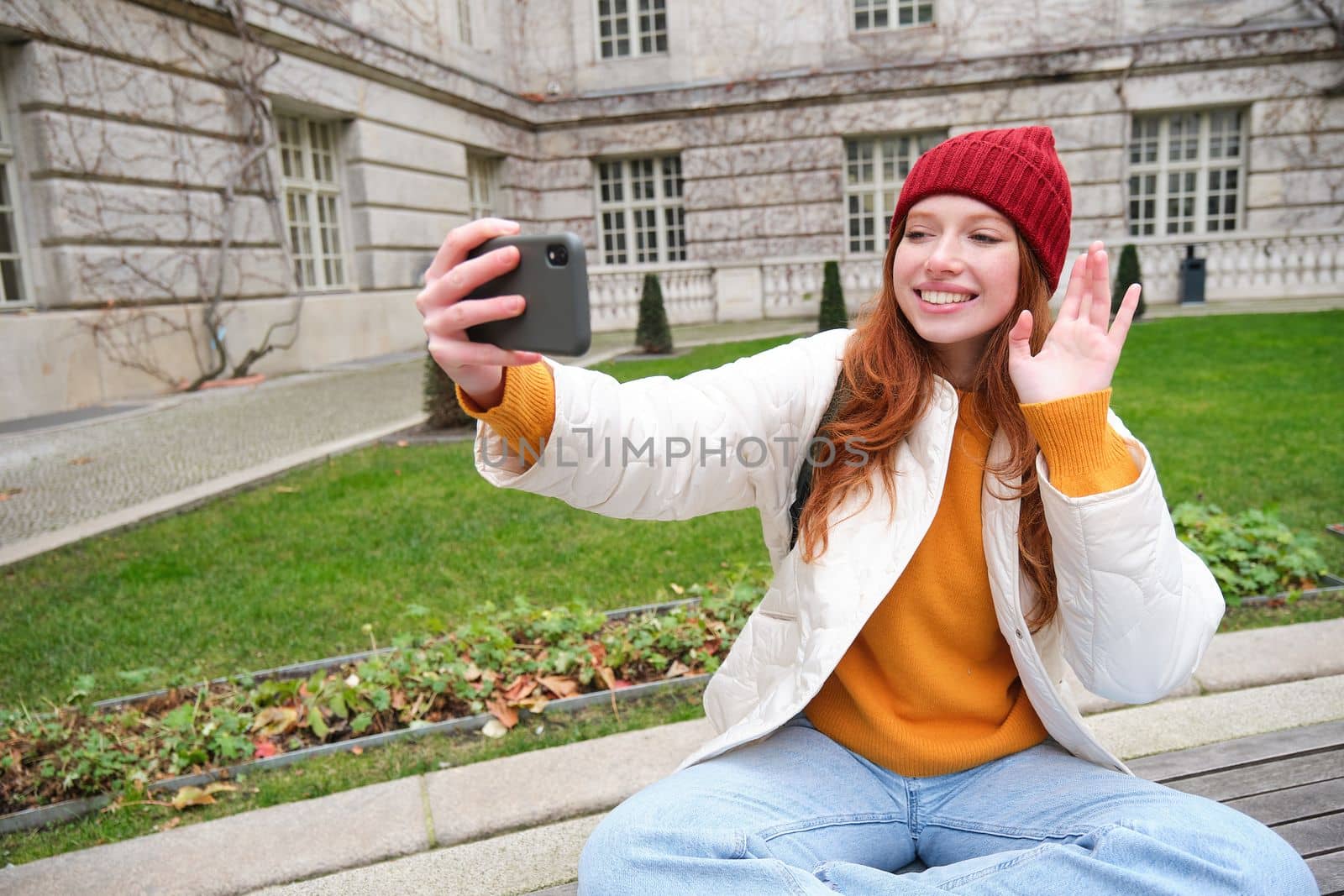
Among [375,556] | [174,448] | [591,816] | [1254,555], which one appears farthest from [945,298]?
[174,448]

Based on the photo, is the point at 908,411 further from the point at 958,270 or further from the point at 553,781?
the point at 553,781

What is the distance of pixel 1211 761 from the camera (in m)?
2.22

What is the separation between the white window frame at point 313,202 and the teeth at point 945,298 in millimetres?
12576

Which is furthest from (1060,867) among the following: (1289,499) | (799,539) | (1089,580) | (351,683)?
(1289,499)

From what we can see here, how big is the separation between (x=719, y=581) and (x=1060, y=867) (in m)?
2.85

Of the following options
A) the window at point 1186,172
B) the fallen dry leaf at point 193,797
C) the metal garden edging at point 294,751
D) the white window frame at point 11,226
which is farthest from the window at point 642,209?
the fallen dry leaf at point 193,797

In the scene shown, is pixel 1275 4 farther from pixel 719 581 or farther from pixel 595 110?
pixel 719 581

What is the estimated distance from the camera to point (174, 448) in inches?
301

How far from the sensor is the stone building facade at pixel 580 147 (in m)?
9.91

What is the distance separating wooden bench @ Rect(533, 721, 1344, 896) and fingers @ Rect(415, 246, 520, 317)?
1.22 m

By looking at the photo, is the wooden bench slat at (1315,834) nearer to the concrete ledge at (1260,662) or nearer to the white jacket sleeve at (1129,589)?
the white jacket sleeve at (1129,589)

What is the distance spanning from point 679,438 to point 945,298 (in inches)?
22.4

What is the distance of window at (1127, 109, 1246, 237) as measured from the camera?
1805 cm

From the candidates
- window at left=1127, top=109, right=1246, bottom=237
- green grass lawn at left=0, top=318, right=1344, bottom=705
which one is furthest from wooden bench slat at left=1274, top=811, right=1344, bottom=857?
window at left=1127, top=109, right=1246, bottom=237
